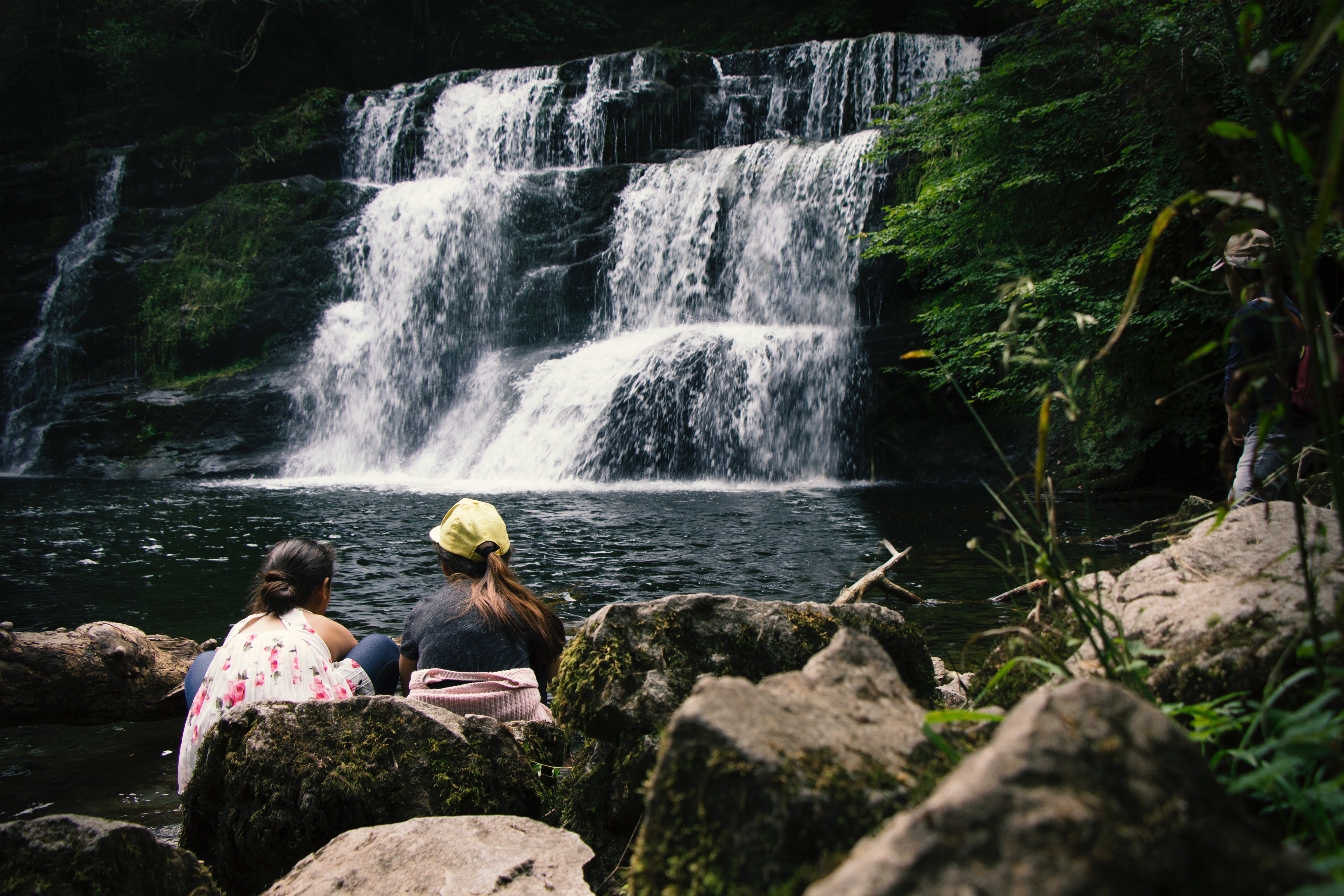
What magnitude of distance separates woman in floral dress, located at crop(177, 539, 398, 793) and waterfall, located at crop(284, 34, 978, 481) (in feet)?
37.8

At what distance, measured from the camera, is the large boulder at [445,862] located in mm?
2100

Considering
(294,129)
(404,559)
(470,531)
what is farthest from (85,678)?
(294,129)

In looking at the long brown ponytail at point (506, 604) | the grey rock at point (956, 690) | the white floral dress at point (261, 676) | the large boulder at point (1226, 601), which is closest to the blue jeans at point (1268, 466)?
the large boulder at point (1226, 601)

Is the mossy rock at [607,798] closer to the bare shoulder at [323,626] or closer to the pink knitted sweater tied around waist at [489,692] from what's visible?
the pink knitted sweater tied around waist at [489,692]

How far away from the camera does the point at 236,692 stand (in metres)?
2.88

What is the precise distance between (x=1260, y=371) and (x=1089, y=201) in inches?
485

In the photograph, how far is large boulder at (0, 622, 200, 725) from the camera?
4.16 meters

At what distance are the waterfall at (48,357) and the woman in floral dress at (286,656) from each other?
20.8 metres

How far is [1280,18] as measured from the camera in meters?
8.61

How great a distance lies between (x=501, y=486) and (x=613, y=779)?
12.1m

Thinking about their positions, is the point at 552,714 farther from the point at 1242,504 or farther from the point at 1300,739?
the point at 1242,504

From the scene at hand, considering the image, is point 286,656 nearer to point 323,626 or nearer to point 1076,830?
point 323,626

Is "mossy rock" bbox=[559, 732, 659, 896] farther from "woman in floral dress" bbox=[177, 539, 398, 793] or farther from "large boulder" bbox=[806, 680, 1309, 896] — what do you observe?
"large boulder" bbox=[806, 680, 1309, 896]

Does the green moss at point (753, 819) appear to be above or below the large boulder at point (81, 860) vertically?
above
